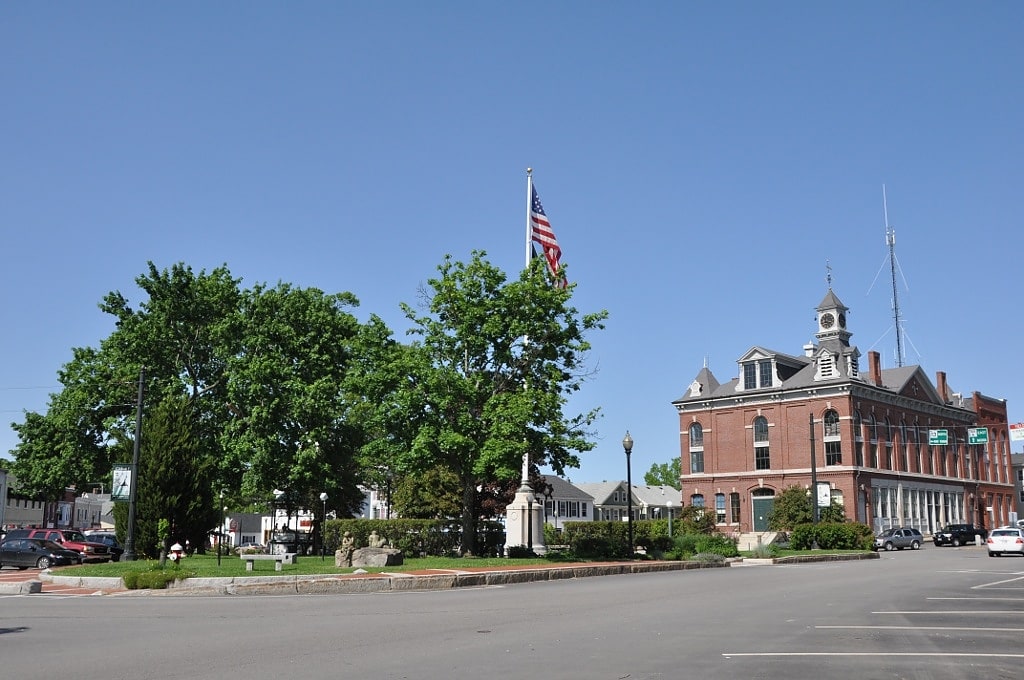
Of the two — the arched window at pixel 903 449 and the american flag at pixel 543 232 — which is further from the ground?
the american flag at pixel 543 232

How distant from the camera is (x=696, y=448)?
78188 mm

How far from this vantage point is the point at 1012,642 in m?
11.4

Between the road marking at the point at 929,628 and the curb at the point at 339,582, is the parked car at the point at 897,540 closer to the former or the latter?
the curb at the point at 339,582

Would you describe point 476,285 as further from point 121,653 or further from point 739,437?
point 739,437

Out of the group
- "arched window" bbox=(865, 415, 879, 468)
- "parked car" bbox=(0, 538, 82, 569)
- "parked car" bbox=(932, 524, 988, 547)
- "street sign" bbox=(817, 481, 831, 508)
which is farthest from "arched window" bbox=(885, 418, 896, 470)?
"parked car" bbox=(0, 538, 82, 569)

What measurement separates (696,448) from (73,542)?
5253 cm

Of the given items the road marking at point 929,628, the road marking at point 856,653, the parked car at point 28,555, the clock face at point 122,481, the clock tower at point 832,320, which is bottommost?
the parked car at point 28,555

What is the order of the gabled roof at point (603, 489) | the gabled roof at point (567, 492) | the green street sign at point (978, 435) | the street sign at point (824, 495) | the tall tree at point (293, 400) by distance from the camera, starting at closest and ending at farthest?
the tall tree at point (293, 400) → the green street sign at point (978, 435) → the street sign at point (824, 495) → the gabled roof at point (567, 492) → the gabled roof at point (603, 489)

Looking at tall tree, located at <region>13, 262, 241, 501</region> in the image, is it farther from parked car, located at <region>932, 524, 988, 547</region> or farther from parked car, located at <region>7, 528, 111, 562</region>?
parked car, located at <region>932, 524, 988, 547</region>

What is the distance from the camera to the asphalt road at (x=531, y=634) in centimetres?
958

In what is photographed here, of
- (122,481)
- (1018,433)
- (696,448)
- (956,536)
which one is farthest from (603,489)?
(122,481)

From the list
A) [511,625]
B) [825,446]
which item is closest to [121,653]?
[511,625]

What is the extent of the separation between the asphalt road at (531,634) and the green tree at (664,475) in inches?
5068

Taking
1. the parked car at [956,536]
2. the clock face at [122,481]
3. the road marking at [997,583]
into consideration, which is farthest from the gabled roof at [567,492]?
the road marking at [997,583]
